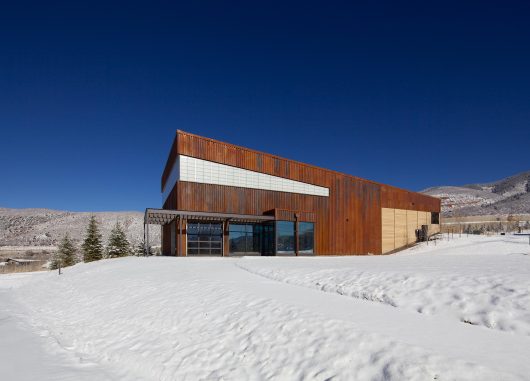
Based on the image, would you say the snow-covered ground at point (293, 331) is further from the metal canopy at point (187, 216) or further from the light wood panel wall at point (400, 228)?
the light wood panel wall at point (400, 228)

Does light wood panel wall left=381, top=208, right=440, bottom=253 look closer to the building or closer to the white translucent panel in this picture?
the building

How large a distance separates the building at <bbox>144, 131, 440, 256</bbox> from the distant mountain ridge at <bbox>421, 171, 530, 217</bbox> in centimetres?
6878

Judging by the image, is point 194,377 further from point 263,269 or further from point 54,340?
point 263,269

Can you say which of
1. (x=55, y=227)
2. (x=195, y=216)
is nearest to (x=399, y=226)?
(x=195, y=216)

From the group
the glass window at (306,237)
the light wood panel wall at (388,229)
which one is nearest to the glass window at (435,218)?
the light wood panel wall at (388,229)

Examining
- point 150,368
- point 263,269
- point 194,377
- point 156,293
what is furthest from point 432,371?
point 263,269

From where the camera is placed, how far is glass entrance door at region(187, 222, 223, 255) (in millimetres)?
26609

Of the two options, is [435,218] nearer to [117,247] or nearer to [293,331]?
[117,247]

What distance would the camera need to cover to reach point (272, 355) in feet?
20.7

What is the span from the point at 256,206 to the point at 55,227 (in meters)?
110

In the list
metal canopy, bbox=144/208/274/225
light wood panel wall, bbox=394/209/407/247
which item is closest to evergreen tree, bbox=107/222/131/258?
metal canopy, bbox=144/208/274/225

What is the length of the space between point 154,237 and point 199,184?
8820 centimetres

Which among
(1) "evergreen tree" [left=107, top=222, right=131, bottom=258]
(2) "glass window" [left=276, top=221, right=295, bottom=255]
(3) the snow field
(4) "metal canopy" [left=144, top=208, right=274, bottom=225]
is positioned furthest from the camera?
(1) "evergreen tree" [left=107, top=222, right=131, bottom=258]

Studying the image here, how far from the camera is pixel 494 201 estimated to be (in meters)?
120
